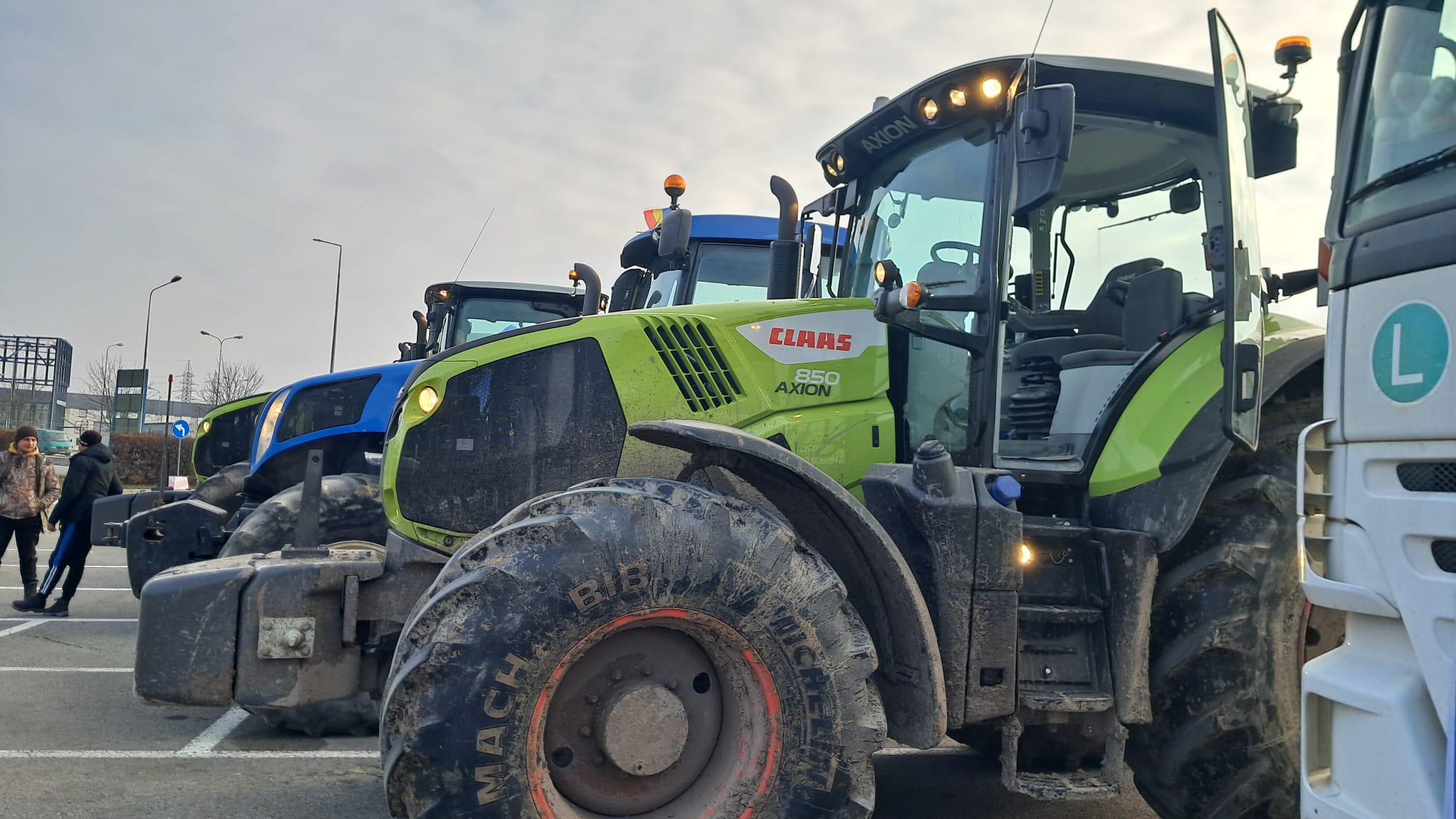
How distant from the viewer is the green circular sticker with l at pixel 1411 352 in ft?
7.36

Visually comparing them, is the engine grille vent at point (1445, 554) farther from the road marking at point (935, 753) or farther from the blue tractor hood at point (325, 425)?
the blue tractor hood at point (325, 425)

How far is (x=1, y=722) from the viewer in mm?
5500

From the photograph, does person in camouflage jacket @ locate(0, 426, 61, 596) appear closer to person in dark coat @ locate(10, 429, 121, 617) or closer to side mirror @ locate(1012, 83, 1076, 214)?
person in dark coat @ locate(10, 429, 121, 617)

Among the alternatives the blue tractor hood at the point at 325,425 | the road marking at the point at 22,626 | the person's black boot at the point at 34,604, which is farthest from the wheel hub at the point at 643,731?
the person's black boot at the point at 34,604

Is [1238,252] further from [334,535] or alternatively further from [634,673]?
[334,535]

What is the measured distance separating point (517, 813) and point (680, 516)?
889 mm

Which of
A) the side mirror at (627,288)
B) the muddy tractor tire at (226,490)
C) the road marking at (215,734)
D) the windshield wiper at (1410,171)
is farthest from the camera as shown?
the side mirror at (627,288)

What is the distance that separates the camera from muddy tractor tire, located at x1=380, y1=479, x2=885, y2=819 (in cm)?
267

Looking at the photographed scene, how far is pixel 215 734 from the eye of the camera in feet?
18.1

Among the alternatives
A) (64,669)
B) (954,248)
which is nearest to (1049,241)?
(954,248)

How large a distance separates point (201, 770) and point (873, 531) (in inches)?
142

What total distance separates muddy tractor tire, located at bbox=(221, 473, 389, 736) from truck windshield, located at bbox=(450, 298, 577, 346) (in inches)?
196

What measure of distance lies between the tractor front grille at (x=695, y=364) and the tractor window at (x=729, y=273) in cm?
457

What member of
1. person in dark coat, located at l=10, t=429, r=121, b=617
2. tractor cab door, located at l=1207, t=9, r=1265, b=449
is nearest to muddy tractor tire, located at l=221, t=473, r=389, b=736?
tractor cab door, located at l=1207, t=9, r=1265, b=449
